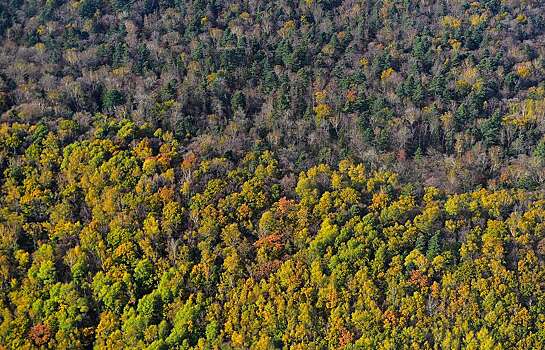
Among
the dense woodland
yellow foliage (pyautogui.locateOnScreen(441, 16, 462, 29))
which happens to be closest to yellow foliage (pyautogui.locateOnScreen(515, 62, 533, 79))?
the dense woodland

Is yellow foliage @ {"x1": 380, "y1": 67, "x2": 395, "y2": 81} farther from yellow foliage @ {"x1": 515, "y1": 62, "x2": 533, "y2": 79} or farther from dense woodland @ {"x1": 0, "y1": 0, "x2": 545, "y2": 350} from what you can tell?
yellow foliage @ {"x1": 515, "y1": 62, "x2": 533, "y2": 79}

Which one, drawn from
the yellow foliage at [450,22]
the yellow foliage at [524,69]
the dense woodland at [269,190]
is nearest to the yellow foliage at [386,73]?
the dense woodland at [269,190]

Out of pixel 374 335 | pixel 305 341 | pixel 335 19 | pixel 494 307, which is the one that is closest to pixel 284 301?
pixel 305 341

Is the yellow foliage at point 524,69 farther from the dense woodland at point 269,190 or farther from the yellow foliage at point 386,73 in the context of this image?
the yellow foliage at point 386,73

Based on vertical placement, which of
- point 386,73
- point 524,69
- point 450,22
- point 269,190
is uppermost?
point 450,22

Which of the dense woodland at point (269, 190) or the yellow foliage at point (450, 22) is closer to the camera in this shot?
the dense woodland at point (269, 190)

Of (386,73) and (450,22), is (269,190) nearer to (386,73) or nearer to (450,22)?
(386,73)

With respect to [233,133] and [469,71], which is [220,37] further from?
[469,71]

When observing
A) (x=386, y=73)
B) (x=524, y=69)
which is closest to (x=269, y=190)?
(x=386, y=73)
